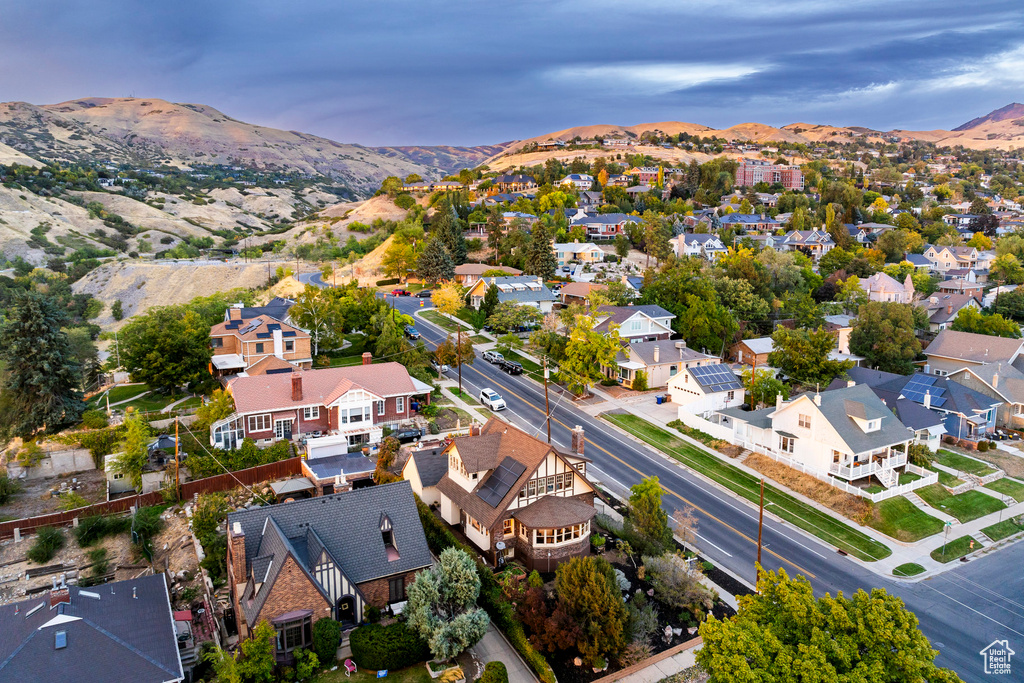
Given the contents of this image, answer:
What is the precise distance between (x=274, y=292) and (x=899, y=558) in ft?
315

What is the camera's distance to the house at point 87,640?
68.6 ft

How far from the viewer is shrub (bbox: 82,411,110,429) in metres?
47.4

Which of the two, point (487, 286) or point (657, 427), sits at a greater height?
point (487, 286)

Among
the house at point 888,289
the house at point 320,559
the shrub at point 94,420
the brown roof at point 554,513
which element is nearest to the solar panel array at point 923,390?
the brown roof at point 554,513

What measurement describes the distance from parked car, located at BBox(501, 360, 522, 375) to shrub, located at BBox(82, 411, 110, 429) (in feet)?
115

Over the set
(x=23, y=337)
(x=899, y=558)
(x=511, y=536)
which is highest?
(x=23, y=337)

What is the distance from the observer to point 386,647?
81.6 feet

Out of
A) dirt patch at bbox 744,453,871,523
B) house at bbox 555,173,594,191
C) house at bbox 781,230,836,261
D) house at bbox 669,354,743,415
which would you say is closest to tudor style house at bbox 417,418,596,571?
dirt patch at bbox 744,453,871,523

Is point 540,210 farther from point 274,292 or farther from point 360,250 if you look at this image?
point 274,292

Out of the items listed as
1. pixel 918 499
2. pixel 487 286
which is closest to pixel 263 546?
pixel 918 499

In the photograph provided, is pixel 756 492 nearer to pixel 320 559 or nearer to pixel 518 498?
pixel 518 498

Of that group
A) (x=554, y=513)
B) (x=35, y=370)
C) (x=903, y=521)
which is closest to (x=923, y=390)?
(x=903, y=521)

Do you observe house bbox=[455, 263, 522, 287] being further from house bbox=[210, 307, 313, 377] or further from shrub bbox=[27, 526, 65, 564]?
shrub bbox=[27, 526, 65, 564]

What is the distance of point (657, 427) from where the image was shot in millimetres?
53312
